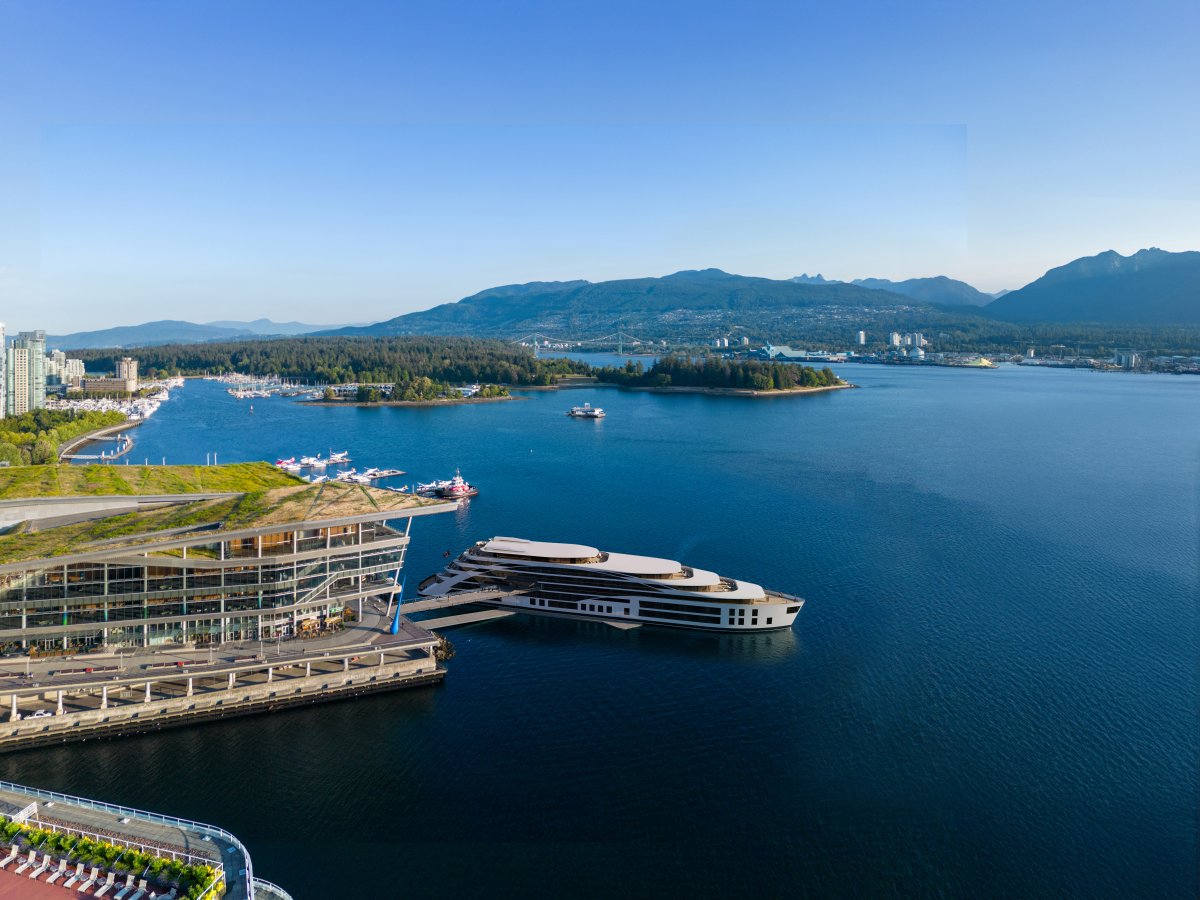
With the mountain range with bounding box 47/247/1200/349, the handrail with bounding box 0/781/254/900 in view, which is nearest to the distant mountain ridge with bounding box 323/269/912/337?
the mountain range with bounding box 47/247/1200/349

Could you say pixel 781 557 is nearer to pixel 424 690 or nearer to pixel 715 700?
pixel 715 700

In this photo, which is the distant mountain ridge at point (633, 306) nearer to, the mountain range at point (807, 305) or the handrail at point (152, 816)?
the mountain range at point (807, 305)

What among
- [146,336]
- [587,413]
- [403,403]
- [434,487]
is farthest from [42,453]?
[146,336]

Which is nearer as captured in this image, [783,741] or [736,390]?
[783,741]

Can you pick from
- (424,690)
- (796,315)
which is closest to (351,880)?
(424,690)

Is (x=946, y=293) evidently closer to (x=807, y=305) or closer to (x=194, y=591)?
(x=807, y=305)

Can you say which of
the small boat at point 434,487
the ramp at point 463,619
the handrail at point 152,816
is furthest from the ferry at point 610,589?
the small boat at point 434,487

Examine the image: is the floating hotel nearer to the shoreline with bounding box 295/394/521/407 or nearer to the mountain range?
the shoreline with bounding box 295/394/521/407
